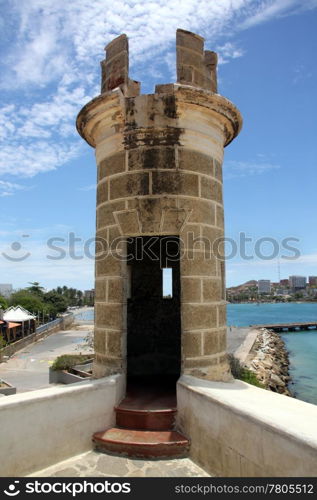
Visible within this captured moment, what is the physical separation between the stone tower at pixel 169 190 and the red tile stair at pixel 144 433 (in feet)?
1.57

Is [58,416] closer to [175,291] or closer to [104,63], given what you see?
[175,291]

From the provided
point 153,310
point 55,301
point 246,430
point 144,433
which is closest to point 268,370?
point 153,310

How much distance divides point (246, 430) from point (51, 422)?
192 centimetres

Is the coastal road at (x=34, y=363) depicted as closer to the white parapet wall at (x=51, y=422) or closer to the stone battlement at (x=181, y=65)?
the white parapet wall at (x=51, y=422)

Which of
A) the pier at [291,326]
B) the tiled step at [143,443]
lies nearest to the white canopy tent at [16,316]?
the tiled step at [143,443]

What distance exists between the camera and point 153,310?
732 cm

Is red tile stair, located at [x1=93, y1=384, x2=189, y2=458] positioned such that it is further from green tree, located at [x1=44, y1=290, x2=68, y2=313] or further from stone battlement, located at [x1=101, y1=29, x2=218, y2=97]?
green tree, located at [x1=44, y1=290, x2=68, y2=313]

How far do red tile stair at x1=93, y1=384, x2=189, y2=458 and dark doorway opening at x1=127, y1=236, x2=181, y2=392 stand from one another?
248 centimetres

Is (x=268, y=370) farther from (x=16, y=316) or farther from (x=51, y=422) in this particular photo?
(x=51, y=422)

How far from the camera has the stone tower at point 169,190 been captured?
4383 mm

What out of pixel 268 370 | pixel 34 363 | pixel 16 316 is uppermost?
pixel 16 316

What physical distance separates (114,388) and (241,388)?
→ 1.45 meters

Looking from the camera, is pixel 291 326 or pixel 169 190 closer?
pixel 169 190

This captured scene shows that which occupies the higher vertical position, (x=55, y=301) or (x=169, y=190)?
(x=169, y=190)
